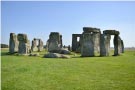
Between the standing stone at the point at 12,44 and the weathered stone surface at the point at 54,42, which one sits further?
the weathered stone surface at the point at 54,42

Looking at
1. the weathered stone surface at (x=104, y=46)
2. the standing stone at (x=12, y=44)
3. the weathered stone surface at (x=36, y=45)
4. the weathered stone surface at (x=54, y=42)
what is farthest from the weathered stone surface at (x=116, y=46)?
the weathered stone surface at (x=36, y=45)

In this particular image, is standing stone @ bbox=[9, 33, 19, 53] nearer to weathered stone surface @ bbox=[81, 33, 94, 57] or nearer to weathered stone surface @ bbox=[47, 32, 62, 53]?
weathered stone surface @ bbox=[47, 32, 62, 53]

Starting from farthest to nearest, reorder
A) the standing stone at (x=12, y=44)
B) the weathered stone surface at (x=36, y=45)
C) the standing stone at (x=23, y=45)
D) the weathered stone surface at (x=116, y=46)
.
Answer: the weathered stone surface at (x=36, y=45) → the standing stone at (x=12, y=44) → the weathered stone surface at (x=116, y=46) → the standing stone at (x=23, y=45)

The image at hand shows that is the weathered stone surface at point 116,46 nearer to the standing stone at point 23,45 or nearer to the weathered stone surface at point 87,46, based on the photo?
the weathered stone surface at point 87,46

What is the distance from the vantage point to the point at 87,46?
95.4ft

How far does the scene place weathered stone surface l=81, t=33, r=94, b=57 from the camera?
28.9 meters

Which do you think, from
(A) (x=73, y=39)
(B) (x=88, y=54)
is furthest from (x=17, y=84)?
(A) (x=73, y=39)

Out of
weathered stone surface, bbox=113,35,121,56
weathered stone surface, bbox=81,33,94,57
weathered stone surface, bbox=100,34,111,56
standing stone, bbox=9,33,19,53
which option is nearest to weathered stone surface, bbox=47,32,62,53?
standing stone, bbox=9,33,19,53

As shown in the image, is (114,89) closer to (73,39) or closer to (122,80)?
(122,80)

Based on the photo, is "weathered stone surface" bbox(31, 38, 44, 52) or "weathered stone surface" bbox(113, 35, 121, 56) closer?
"weathered stone surface" bbox(113, 35, 121, 56)

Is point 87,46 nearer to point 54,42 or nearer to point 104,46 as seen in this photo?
point 104,46

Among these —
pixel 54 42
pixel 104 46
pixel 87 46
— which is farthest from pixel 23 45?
pixel 104 46

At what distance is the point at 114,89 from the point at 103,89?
41cm

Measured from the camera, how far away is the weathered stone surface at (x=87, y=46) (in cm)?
2892
